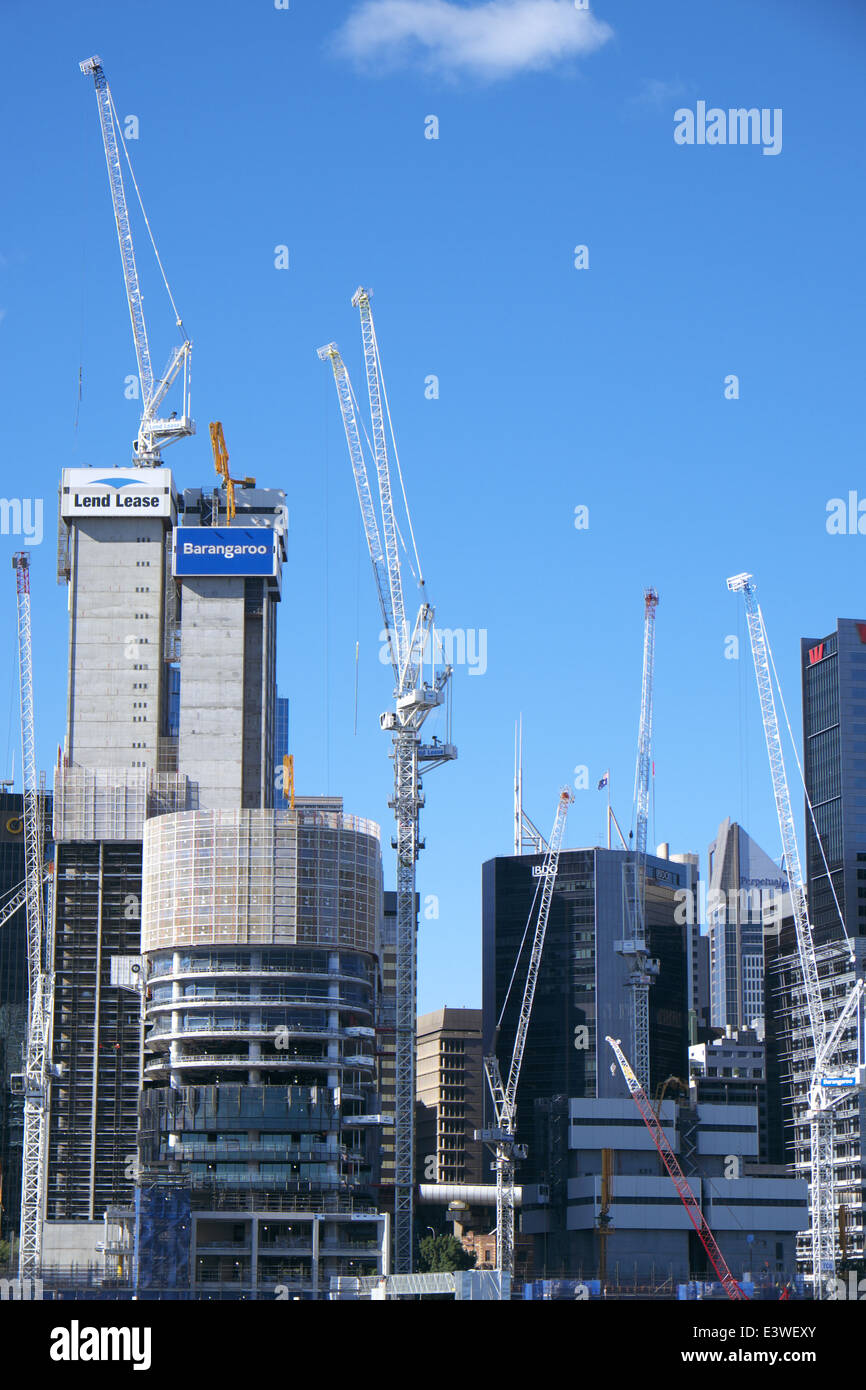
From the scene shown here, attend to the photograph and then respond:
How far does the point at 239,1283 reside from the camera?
189500 mm

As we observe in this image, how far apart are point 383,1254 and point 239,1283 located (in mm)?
15138
